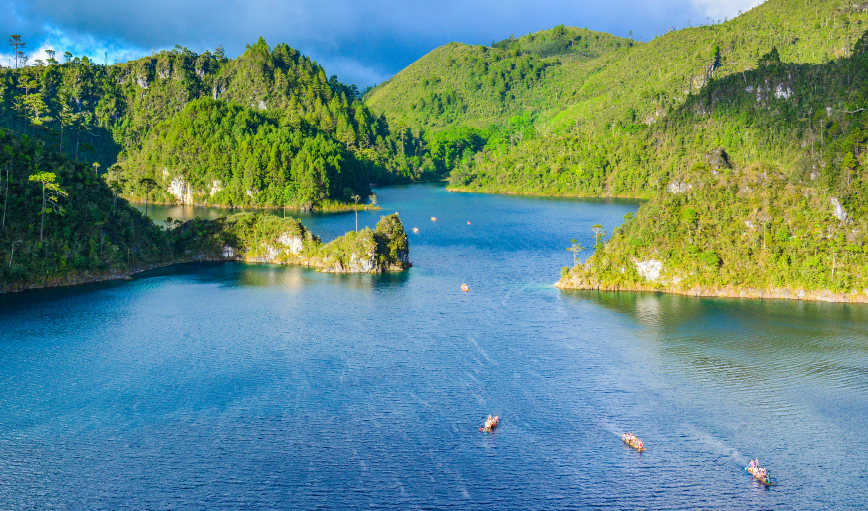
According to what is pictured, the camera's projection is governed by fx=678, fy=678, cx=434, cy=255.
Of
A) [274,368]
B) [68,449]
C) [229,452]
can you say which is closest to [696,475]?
[229,452]

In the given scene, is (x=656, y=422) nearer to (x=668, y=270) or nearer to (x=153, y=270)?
(x=668, y=270)

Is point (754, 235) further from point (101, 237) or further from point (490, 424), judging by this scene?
point (101, 237)

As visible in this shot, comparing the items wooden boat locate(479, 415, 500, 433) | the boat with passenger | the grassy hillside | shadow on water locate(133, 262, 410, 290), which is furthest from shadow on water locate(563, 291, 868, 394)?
the grassy hillside

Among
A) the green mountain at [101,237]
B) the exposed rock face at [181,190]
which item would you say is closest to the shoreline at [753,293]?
the green mountain at [101,237]

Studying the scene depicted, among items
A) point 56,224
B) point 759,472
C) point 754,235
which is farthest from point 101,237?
point 754,235

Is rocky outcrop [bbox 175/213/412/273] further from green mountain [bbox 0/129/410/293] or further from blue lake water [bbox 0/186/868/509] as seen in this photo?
blue lake water [bbox 0/186/868/509]
